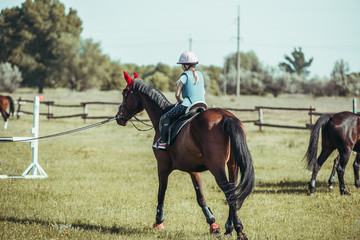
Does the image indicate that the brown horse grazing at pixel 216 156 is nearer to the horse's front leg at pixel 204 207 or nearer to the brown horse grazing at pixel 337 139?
the horse's front leg at pixel 204 207

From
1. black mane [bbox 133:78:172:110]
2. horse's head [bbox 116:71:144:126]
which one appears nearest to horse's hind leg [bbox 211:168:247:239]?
black mane [bbox 133:78:172:110]

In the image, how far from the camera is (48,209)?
753cm

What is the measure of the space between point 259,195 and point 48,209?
15.1 feet

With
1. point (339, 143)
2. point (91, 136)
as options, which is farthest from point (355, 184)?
point (91, 136)

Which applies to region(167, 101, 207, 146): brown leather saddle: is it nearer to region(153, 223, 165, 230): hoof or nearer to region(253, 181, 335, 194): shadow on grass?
region(153, 223, 165, 230): hoof

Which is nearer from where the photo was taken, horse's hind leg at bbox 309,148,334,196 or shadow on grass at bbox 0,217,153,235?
shadow on grass at bbox 0,217,153,235

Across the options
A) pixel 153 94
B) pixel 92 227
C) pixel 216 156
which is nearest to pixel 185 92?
pixel 153 94

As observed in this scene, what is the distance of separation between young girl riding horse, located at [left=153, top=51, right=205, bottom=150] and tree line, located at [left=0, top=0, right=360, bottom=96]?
59893 millimetres

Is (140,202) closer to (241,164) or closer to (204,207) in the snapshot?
(204,207)

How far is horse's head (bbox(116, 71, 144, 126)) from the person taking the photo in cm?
700

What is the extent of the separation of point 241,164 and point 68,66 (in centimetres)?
7365

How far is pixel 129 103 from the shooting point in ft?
23.3

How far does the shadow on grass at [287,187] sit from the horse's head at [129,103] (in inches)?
154

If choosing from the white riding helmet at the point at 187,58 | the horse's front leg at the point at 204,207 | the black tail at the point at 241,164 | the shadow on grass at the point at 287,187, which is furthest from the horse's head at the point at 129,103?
the shadow on grass at the point at 287,187
